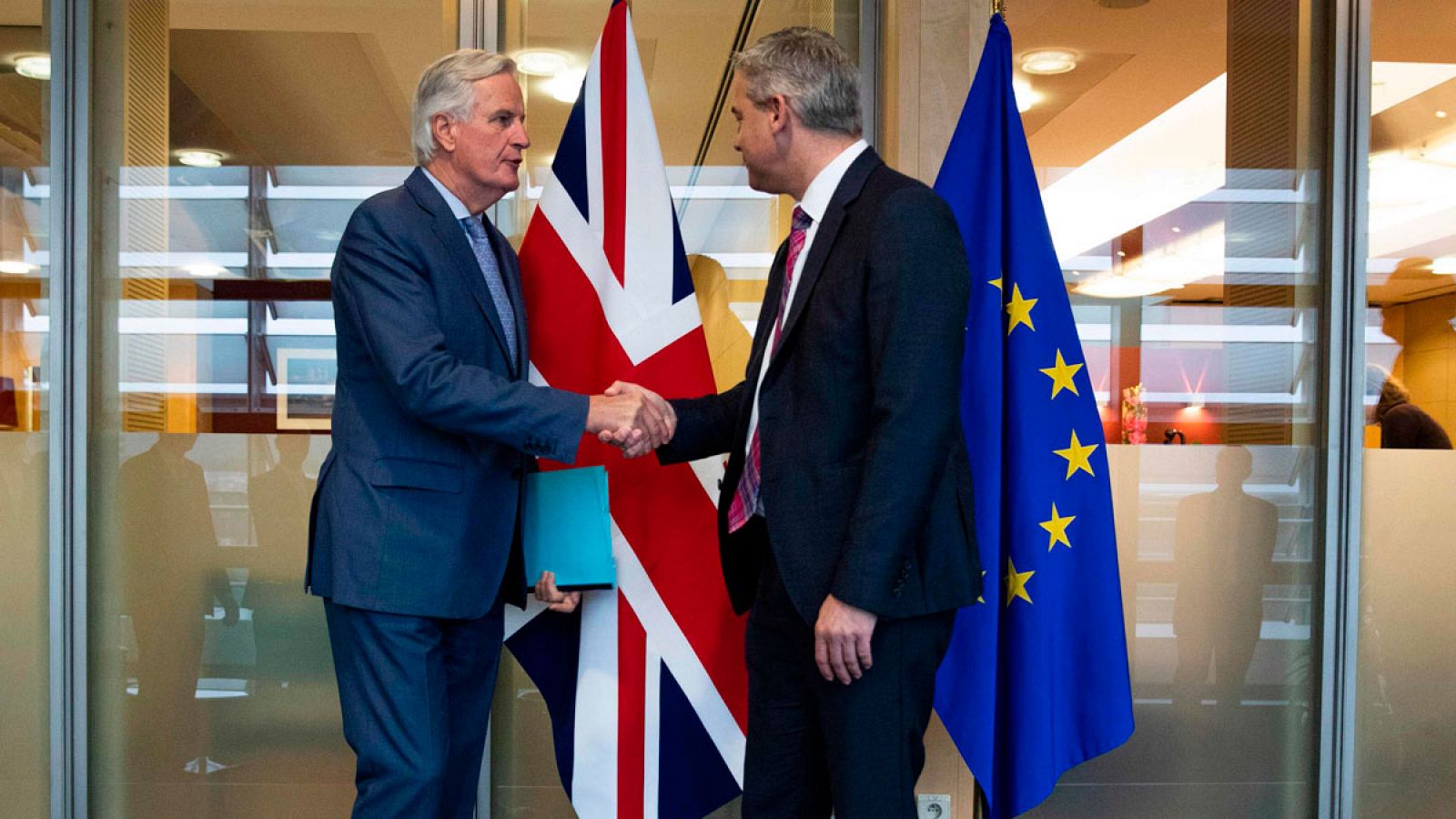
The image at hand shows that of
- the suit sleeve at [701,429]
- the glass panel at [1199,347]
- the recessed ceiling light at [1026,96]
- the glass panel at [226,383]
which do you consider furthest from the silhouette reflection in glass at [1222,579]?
the glass panel at [226,383]

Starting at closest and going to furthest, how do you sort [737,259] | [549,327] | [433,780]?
1. [433,780]
2. [549,327]
3. [737,259]

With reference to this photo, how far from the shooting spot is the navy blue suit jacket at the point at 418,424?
1873 mm

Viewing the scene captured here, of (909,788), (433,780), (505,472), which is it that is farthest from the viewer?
(505,472)

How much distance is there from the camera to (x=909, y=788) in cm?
174

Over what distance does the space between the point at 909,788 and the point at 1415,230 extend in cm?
215

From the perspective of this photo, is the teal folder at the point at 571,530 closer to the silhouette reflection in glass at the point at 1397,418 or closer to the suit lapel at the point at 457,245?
the suit lapel at the point at 457,245

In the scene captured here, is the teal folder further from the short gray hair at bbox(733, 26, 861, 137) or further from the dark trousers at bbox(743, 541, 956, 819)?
the short gray hair at bbox(733, 26, 861, 137)

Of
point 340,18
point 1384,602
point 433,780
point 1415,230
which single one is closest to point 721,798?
point 433,780

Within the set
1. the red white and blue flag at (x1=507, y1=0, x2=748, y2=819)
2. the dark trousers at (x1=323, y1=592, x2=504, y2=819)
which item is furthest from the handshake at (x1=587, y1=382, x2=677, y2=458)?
the dark trousers at (x1=323, y1=592, x2=504, y2=819)

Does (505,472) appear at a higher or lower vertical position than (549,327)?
lower

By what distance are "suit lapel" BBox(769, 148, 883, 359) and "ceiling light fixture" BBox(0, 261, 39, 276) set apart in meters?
2.04

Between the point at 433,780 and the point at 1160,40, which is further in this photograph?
the point at 1160,40

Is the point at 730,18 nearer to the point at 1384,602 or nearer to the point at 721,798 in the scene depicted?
the point at 721,798

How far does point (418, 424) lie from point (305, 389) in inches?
40.7
